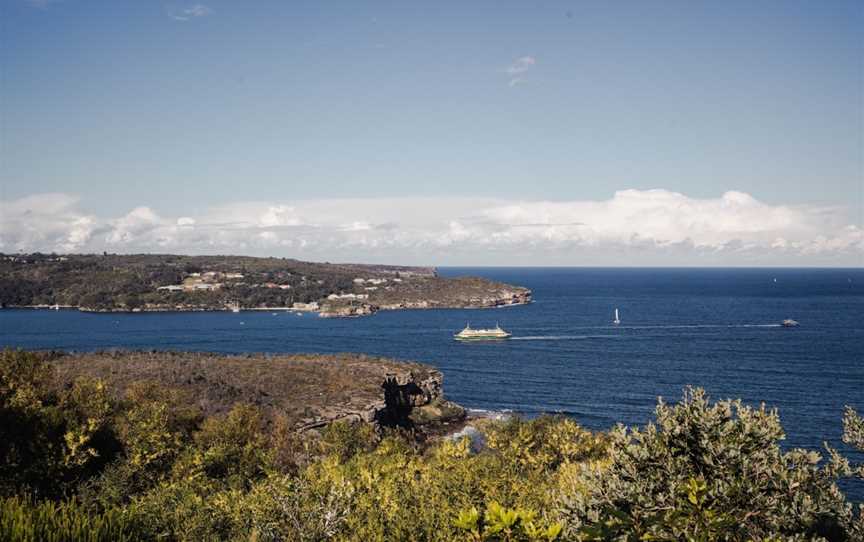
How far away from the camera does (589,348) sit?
12494 cm

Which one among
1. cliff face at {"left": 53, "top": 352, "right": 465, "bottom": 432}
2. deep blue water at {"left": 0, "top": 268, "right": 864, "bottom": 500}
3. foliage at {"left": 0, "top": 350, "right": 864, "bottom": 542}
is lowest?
deep blue water at {"left": 0, "top": 268, "right": 864, "bottom": 500}

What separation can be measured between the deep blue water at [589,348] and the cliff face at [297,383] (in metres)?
9.63

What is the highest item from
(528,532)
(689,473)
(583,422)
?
(528,532)

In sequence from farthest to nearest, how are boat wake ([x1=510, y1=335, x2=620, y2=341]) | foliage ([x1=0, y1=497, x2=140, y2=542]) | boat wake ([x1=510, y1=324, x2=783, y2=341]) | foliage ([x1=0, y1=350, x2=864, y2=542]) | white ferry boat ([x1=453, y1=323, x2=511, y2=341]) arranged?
white ferry boat ([x1=453, y1=323, x2=511, y2=341])
boat wake ([x1=510, y1=324, x2=783, y2=341])
boat wake ([x1=510, y1=335, x2=620, y2=341])
foliage ([x1=0, y1=497, x2=140, y2=542])
foliage ([x1=0, y1=350, x2=864, y2=542])

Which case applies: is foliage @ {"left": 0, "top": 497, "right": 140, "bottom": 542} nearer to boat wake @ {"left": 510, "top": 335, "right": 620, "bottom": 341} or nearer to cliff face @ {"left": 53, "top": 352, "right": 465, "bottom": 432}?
cliff face @ {"left": 53, "top": 352, "right": 465, "bottom": 432}

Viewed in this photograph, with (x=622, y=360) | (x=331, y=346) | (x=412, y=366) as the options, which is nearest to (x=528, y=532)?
(x=412, y=366)

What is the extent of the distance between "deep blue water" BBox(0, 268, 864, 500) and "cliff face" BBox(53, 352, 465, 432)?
31.6 ft

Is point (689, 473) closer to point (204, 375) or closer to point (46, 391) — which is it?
point (46, 391)

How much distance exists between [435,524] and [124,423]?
2884 cm

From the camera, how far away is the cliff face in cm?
5944

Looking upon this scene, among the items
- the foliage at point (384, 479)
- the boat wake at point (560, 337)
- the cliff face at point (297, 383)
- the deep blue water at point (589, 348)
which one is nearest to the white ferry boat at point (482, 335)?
the boat wake at point (560, 337)

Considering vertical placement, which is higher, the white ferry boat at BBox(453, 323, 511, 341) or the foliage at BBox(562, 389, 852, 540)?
the foliage at BBox(562, 389, 852, 540)

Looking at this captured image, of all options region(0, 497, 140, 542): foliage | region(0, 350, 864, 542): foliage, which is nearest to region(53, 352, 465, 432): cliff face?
region(0, 350, 864, 542): foliage

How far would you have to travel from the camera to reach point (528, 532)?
28.5ft
